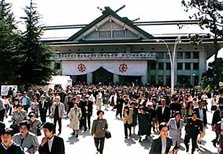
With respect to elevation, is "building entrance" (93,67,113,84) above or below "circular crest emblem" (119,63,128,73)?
below

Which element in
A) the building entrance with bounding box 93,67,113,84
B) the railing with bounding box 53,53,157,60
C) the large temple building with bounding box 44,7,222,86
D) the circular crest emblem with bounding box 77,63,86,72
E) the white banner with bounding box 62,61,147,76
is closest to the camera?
the railing with bounding box 53,53,157,60

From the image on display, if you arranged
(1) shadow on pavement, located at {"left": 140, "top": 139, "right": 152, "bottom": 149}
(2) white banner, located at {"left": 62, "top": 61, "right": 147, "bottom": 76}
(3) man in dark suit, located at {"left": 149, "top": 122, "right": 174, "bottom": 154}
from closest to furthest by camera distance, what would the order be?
(3) man in dark suit, located at {"left": 149, "top": 122, "right": 174, "bottom": 154} → (1) shadow on pavement, located at {"left": 140, "top": 139, "right": 152, "bottom": 149} → (2) white banner, located at {"left": 62, "top": 61, "right": 147, "bottom": 76}

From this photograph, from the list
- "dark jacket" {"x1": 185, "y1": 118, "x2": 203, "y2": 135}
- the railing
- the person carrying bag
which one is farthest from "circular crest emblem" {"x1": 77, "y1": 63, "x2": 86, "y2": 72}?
the person carrying bag

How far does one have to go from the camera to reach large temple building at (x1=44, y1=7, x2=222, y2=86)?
44500mm

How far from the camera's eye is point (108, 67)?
4559cm

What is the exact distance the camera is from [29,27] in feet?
107

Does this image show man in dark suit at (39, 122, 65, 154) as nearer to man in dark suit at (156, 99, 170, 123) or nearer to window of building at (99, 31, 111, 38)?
man in dark suit at (156, 99, 170, 123)

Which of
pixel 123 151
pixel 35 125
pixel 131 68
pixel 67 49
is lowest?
pixel 123 151

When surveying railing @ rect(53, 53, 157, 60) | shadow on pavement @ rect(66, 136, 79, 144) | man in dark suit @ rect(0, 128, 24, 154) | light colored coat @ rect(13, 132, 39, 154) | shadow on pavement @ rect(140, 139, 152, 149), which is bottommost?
shadow on pavement @ rect(140, 139, 152, 149)

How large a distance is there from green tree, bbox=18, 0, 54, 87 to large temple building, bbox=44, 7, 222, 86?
13788mm

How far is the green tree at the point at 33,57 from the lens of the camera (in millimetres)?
A: 31812

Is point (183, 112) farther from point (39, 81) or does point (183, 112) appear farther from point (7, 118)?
point (39, 81)

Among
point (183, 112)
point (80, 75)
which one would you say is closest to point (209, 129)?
point (183, 112)

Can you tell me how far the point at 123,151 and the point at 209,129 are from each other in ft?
19.5
